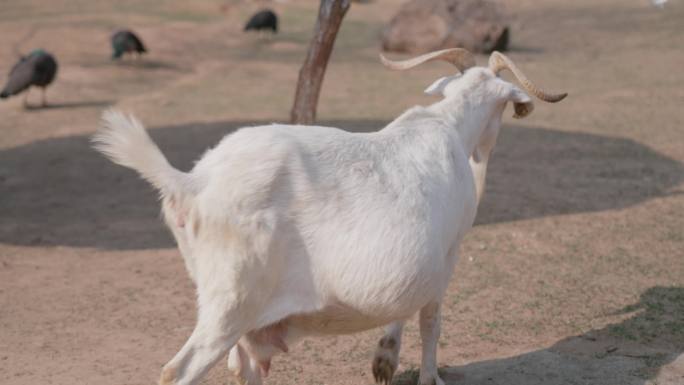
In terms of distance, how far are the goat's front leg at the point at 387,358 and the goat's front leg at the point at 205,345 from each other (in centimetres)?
118

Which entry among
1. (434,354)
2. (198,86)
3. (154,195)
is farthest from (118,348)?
(198,86)

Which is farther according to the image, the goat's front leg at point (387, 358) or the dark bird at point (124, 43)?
the dark bird at point (124, 43)

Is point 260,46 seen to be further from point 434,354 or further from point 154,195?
point 434,354

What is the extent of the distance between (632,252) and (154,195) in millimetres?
4644

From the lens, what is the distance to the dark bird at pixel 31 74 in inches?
516

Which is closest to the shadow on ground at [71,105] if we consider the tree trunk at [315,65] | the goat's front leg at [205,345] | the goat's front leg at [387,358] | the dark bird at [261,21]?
the tree trunk at [315,65]

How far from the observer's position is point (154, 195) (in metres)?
9.01

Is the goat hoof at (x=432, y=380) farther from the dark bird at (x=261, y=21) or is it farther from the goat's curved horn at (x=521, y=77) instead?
the dark bird at (x=261, y=21)

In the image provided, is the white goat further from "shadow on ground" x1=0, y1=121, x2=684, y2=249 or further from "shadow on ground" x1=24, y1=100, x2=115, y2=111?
"shadow on ground" x1=24, y1=100, x2=115, y2=111

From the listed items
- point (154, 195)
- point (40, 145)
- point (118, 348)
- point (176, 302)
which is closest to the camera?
point (118, 348)

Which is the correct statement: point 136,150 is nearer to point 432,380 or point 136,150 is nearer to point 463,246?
point 432,380

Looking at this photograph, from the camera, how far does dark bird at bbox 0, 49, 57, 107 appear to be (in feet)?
43.0

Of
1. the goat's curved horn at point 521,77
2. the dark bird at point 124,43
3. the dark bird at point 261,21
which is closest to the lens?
the goat's curved horn at point 521,77

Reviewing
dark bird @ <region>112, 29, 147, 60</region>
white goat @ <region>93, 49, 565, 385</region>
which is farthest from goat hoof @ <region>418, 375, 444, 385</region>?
dark bird @ <region>112, 29, 147, 60</region>
